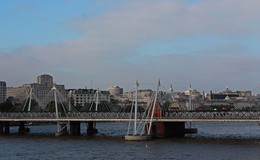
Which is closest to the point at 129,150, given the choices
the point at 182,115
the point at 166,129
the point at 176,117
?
the point at 176,117

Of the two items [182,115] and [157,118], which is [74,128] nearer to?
[157,118]

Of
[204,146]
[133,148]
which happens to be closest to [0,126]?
[133,148]

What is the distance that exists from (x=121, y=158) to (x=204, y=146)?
21161 millimetres

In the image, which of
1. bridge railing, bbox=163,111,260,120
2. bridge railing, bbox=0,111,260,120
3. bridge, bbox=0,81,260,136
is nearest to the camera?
bridge, bbox=0,81,260,136

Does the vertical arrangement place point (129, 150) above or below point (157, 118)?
below

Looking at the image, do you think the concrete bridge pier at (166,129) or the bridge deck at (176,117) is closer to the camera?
the bridge deck at (176,117)

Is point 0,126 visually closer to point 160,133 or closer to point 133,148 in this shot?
point 160,133

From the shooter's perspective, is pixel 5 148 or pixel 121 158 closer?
pixel 121 158

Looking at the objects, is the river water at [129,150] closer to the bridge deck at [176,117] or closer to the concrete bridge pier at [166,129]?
the bridge deck at [176,117]

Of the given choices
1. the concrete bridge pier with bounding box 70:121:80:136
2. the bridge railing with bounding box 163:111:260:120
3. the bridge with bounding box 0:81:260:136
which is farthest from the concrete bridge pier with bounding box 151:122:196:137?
the concrete bridge pier with bounding box 70:121:80:136

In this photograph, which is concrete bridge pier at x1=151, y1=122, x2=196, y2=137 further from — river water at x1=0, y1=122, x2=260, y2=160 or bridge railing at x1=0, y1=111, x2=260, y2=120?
river water at x1=0, y1=122, x2=260, y2=160

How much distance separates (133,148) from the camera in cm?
7956

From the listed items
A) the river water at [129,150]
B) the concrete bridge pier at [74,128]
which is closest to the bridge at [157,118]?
the concrete bridge pier at [74,128]

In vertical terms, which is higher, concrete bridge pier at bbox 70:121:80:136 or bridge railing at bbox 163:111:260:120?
bridge railing at bbox 163:111:260:120
